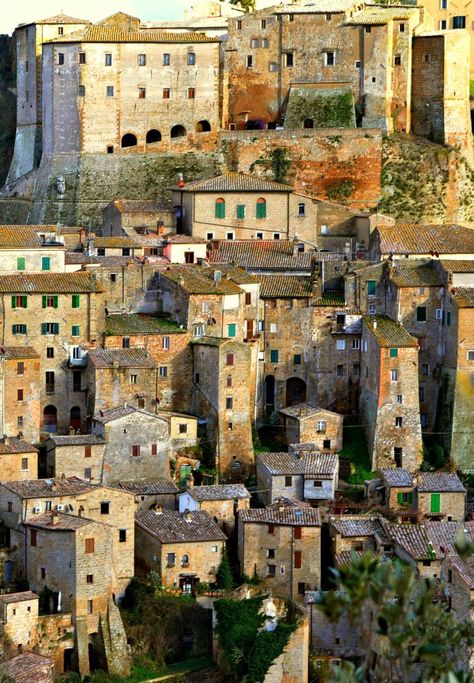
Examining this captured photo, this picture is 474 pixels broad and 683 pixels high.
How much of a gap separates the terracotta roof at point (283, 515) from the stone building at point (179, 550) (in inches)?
38.3

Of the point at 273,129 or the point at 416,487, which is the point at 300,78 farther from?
the point at 416,487

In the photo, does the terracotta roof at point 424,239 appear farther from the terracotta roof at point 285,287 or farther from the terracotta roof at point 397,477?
the terracotta roof at point 397,477

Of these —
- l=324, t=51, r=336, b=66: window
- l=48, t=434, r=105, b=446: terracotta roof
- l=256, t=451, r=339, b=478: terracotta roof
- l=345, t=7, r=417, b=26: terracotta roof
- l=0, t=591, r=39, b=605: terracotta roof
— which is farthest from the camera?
A: l=324, t=51, r=336, b=66: window

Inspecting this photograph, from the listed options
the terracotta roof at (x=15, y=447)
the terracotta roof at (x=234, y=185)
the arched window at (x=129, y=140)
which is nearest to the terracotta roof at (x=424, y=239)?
the terracotta roof at (x=234, y=185)

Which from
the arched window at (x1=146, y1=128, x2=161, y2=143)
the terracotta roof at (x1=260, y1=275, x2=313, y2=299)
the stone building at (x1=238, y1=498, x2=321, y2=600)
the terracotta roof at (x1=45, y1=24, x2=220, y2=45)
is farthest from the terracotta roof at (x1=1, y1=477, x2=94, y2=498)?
the terracotta roof at (x1=45, y1=24, x2=220, y2=45)

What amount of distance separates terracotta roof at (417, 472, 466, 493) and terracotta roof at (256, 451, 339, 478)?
2624 mm

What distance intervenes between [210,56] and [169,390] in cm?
1891

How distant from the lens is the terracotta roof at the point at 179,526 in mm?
49750

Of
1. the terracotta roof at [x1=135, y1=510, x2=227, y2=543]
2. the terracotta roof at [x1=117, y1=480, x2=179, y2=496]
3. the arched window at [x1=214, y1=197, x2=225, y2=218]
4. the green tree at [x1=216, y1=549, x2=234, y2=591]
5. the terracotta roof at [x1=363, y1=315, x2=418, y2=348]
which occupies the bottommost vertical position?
the green tree at [x1=216, y1=549, x2=234, y2=591]

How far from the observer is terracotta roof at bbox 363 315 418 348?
5662 centimetres

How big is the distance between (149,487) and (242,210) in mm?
15643

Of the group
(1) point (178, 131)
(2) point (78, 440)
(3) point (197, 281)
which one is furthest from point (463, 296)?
(1) point (178, 131)

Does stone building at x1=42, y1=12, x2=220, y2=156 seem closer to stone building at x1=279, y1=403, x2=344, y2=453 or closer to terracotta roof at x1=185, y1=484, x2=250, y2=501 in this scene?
stone building at x1=279, y1=403, x2=344, y2=453

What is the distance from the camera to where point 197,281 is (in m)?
58.9
